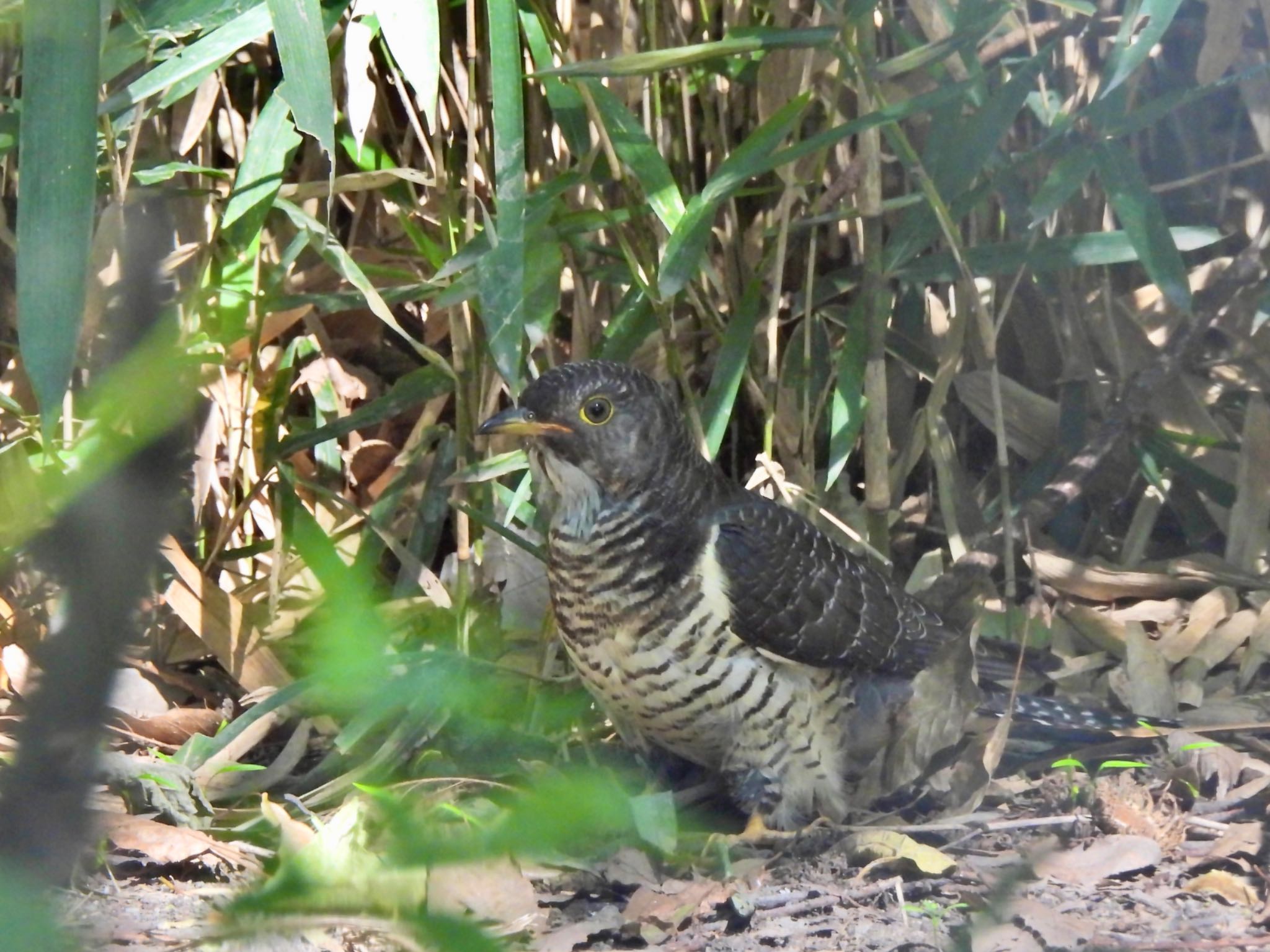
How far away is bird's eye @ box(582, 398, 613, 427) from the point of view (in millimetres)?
2979

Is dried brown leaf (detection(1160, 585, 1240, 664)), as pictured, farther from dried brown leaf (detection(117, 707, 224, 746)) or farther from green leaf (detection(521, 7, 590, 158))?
dried brown leaf (detection(117, 707, 224, 746))

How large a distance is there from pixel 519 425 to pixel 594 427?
0.54 ft

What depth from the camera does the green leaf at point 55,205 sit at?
153 centimetres

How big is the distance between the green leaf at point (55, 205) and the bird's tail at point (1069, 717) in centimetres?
214

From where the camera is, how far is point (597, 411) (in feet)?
9.80

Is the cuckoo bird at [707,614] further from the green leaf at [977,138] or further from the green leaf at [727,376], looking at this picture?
the green leaf at [977,138]

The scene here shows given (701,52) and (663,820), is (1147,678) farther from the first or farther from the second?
(701,52)

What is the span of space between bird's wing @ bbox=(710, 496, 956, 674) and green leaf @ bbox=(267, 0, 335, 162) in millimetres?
1215

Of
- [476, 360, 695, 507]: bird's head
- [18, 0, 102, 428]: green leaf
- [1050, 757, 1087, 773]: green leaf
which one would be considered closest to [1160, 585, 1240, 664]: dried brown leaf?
[1050, 757, 1087, 773]: green leaf

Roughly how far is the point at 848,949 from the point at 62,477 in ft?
5.75

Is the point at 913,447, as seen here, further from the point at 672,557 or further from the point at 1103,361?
the point at 672,557

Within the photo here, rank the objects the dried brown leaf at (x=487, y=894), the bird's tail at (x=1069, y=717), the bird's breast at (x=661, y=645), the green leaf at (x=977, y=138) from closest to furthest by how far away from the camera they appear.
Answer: the dried brown leaf at (x=487, y=894) → the bird's breast at (x=661, y=645) → the bird's tail at (x=1069, y=717) → the green leaf at (x=977, y=138)

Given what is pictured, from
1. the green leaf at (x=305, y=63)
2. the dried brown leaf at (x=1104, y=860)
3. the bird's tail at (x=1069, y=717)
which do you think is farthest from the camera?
the bird's tail at (x=1069, y=717)

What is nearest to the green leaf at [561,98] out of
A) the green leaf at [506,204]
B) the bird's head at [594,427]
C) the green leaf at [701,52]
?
the green leaf at [701,52]
